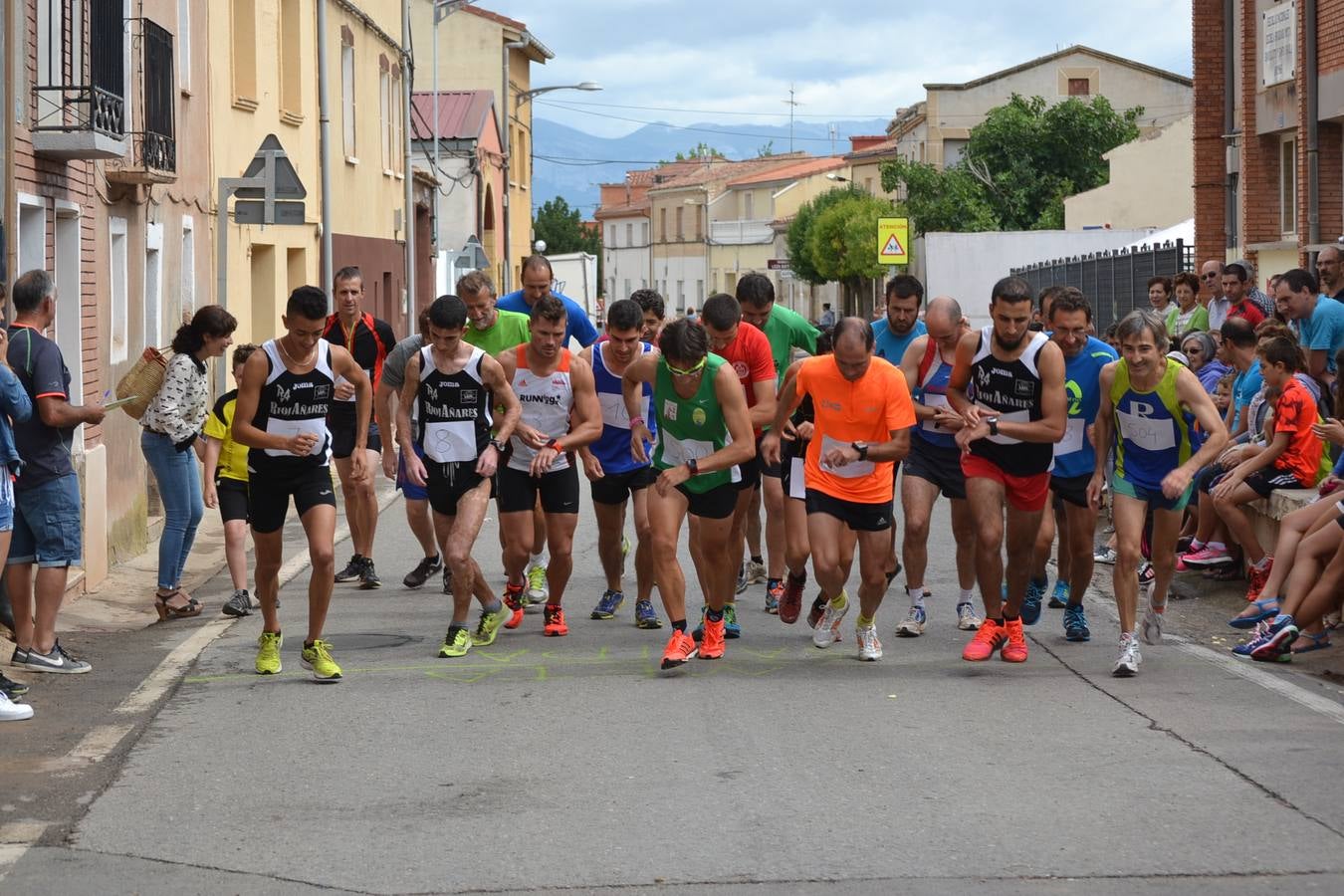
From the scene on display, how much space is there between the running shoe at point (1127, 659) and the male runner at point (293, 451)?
3.71 metres

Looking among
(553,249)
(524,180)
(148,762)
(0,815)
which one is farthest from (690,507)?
(553,249)

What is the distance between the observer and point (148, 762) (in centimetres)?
737

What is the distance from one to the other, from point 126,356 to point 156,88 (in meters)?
2.34

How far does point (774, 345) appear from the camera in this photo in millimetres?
11312

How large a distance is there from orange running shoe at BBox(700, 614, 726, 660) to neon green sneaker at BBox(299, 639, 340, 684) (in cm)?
181

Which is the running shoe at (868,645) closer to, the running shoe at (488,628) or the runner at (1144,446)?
the runner at (1144,446)

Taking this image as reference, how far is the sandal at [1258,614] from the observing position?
1038 cm

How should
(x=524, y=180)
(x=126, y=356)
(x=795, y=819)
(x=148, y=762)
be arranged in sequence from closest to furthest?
1. (x=795, y=819)
2. (x=148, y=762)
3. (x=126, y=356)
4. (x=524, y=180)

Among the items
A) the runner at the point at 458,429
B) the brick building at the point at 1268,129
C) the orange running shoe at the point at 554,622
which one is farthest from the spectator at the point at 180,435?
the brick building at the point at 1268,129

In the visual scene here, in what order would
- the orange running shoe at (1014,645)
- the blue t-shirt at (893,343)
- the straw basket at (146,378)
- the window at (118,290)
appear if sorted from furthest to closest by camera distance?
the window at (118,290) → the straw basket at (146,378) → the blue t-shirt at (893,343) → the orange running shoe at (1014,645)

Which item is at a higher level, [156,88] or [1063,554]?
[156,88]

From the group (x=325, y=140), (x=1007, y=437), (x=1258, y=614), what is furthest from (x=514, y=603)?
(x=325, y=140)

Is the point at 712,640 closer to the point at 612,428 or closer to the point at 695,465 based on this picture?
the point at 695,465

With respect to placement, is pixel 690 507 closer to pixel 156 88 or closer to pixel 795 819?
pixel 795 819
